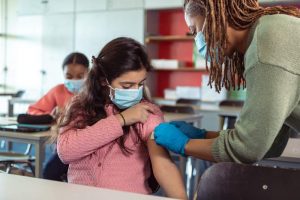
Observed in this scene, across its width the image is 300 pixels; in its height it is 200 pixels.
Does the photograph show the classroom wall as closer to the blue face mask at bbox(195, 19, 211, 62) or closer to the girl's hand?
the girl's hand

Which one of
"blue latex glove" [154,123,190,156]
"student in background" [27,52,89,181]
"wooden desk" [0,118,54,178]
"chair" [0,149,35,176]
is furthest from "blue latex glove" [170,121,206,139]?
"student in background" [27,52,89,181]

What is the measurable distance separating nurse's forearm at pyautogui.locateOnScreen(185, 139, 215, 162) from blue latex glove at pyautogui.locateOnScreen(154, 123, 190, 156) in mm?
21

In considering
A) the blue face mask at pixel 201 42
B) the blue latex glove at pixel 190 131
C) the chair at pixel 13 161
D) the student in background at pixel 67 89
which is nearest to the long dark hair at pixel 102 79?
the blue latex glove at pixel 190 131

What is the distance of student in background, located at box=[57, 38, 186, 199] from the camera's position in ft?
4.42

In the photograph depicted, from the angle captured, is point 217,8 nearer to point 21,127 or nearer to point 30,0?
point 21,127

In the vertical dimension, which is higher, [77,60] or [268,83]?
[77,60]

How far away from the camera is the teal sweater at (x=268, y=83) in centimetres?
91

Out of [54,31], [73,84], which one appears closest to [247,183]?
[73,84]

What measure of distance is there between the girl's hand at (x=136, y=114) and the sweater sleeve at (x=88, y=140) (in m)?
0.04

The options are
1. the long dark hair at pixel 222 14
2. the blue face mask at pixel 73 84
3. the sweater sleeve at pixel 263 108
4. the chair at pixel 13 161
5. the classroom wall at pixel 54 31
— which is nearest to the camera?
the sweater sleeve at pixel 263 108

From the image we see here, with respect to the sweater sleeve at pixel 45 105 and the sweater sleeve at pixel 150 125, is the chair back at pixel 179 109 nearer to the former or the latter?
the sweater sleeve at pixel 45 105

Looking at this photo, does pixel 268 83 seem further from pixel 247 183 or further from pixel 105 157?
pixel 105 157

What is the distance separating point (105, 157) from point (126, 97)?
228 millimetres

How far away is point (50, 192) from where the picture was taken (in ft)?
3.15
